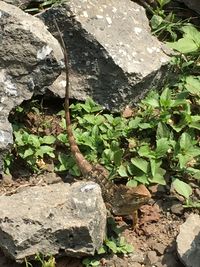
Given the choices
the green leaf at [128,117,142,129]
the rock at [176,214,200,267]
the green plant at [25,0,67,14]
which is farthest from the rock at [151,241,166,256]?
the green plant at [25,0,67,14]

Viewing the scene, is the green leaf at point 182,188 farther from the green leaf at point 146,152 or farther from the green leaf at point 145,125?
the green leaf at point 145,125

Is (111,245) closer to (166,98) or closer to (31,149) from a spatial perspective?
(31,149)

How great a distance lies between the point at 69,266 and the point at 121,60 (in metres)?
1.69

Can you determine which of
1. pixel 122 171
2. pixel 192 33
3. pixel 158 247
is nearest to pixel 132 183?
pixel 122 171

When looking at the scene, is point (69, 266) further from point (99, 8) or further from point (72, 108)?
point (99, 8)

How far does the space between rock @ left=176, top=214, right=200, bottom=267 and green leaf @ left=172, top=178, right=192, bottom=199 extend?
157 mm

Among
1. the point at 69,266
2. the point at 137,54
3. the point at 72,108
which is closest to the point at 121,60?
the point at 137,54

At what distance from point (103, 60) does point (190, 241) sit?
160 cm

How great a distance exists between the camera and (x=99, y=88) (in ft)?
17.4

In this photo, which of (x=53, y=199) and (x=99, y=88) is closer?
(x=53, y=199)

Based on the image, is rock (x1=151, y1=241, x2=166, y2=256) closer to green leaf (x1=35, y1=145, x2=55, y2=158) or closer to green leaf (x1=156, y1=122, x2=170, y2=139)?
green leaf (x1=156, y1=122, x2=170, y2=139)

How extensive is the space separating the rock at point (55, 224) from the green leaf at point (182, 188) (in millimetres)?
634

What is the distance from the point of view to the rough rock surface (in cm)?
486

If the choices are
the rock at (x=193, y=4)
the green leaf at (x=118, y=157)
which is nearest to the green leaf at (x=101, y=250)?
the green leaf at (x=118, y=157)
